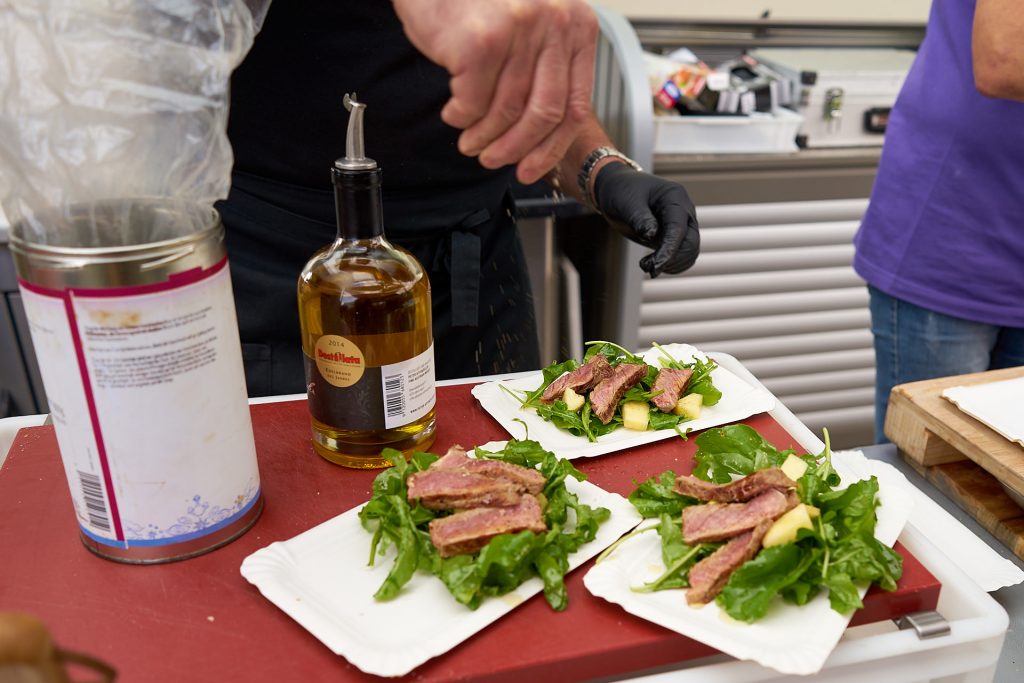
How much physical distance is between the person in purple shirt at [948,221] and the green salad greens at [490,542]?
0.97 m

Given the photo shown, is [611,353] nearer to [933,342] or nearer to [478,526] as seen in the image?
[478,526]

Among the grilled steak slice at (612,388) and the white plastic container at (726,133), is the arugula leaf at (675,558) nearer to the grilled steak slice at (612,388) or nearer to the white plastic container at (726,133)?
the grilled steak slice at (612,388)

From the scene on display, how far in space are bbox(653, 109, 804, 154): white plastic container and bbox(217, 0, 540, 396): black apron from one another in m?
1.07

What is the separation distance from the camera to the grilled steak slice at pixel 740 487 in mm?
680

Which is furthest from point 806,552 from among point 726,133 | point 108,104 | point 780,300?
point 780,300

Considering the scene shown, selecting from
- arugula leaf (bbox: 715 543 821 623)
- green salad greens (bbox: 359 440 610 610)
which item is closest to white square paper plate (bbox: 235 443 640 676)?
green salad greens (bbox: 359 440 610 610)

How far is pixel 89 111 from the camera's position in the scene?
590mm

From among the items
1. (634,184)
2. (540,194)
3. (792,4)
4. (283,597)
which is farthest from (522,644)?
(792,4)

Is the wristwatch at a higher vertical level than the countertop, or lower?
higher

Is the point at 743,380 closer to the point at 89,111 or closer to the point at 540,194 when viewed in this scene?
the point at 89,111

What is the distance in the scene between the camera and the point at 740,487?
69 cm

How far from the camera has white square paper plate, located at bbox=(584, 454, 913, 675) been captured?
570 mm

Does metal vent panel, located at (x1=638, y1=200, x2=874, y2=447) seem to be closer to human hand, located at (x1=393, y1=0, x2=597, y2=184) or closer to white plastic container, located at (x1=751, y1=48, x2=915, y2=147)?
white plastic container, located at (x1=751, y1=48, x2=915, y2=147)

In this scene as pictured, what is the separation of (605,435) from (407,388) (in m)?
0.22
